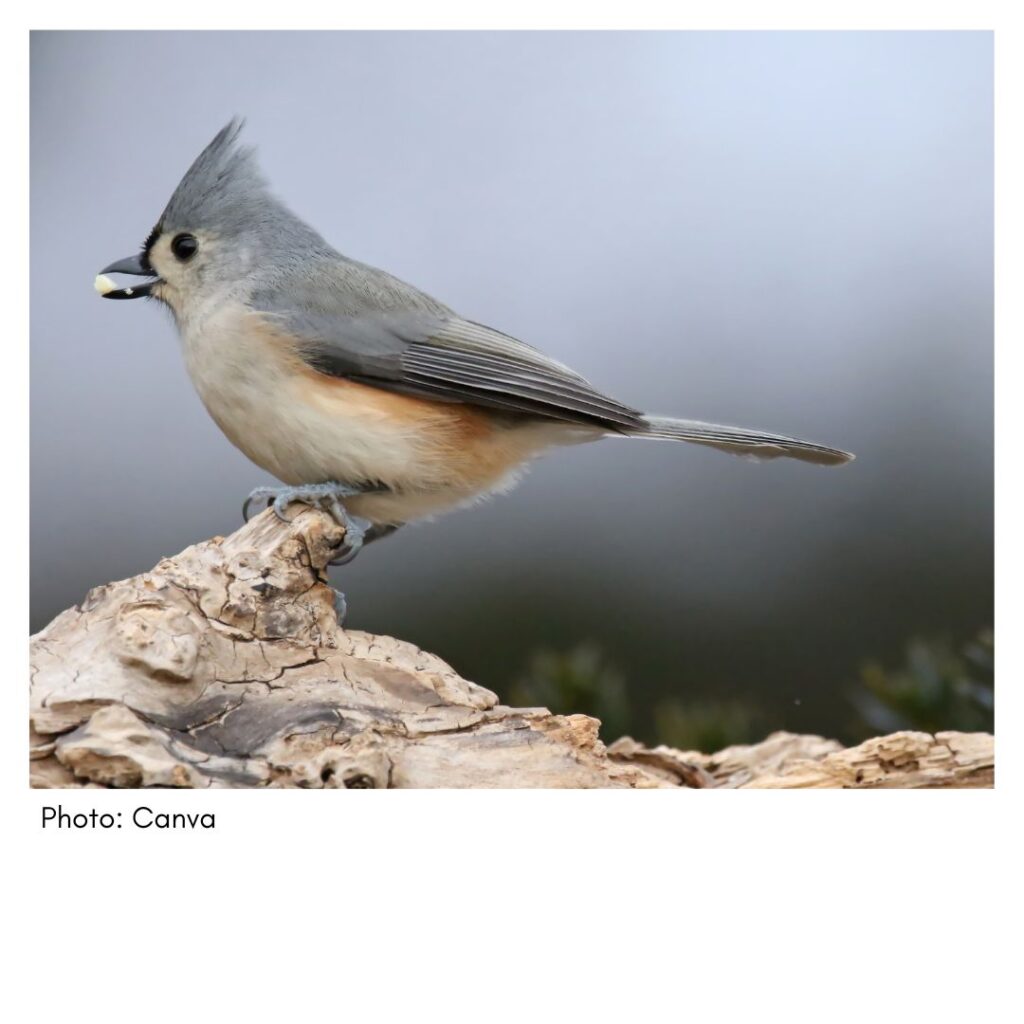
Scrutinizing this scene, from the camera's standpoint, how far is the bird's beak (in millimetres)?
2725

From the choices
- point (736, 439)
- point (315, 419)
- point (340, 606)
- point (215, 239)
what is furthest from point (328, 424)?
point (736, 439)

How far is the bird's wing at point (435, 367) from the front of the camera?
Result: 254 centimetres

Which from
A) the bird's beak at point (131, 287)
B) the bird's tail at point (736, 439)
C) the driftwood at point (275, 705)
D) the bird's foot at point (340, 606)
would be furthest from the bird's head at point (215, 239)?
the bird's tail at point (736, 439)

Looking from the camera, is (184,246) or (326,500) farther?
(184,246)

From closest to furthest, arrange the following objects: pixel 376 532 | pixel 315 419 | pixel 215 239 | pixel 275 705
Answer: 1. pixel 275 705
2. pixel 315 419
3. pixel 215 239
4. pixel 376 532

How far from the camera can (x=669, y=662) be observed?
316cm

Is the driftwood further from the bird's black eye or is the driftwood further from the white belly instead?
the bird's black eye

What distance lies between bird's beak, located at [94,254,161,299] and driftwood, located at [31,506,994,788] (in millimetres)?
699

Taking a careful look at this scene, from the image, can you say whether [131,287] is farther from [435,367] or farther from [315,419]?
[435,367]

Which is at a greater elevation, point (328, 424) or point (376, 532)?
point (328, 424)

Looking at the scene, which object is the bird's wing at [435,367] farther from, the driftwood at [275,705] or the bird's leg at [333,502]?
the driftwood at [275,705]

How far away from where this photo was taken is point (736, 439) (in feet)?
8.87

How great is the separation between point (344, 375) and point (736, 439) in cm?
92

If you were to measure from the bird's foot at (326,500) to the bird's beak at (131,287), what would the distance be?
61cm
